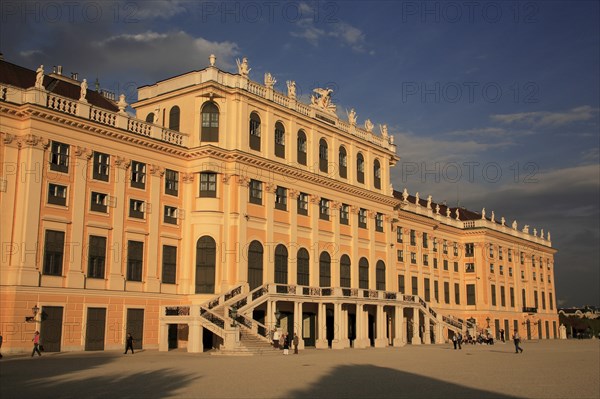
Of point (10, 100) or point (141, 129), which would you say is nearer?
point (10, 100)

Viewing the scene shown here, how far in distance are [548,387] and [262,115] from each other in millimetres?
34952

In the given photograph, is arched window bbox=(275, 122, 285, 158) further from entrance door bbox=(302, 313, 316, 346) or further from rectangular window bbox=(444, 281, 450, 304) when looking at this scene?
rectangular window bbox=(444, 281, 450, 304)

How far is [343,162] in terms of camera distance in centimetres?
6262

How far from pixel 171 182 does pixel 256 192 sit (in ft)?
21.9

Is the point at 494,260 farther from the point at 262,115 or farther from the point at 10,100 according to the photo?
the point at 10,100

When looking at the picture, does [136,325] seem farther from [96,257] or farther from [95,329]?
[96,257]

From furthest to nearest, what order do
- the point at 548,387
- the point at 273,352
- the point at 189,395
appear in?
the point at 273,352, the point at 548,387, the point at 189,395

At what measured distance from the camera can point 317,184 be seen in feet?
191

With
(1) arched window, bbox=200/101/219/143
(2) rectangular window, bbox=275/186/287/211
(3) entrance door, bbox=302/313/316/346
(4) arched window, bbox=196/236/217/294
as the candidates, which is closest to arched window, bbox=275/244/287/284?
(2) rectangular window, bbox=275/186/287/211

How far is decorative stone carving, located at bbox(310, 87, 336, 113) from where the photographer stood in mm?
60906

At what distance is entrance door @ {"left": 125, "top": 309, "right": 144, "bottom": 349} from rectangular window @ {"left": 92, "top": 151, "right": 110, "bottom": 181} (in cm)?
882

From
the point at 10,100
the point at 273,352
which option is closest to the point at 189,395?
the point at 273,352

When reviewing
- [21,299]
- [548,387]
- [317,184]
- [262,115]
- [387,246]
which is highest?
[262,115]

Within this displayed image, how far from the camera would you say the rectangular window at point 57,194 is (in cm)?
4088
